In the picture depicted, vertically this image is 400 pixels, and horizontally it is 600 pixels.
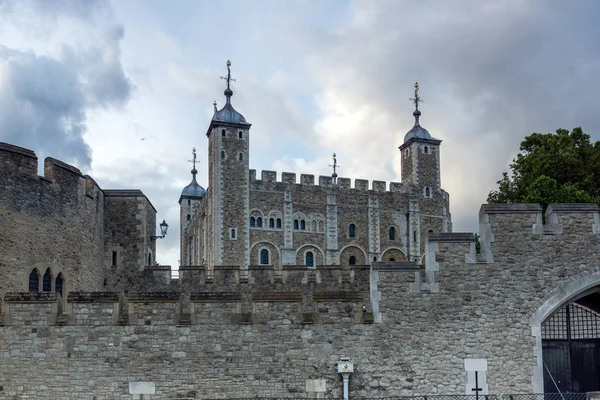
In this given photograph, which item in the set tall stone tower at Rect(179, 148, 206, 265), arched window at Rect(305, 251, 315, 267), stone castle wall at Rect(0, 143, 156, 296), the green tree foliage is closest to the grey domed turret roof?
arched window at Rect(305, 251, 315, 267)

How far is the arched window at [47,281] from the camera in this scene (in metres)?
18.3

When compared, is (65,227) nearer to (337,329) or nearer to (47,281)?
(47,281)

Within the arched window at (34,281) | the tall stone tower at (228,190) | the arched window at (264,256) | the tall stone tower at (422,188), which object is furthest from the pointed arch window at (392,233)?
the arched window at (34,281)

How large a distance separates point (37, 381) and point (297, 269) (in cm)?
821

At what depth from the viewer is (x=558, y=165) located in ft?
123

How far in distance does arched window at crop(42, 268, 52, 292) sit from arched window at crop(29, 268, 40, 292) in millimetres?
153

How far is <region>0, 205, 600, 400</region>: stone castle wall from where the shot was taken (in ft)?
49.3

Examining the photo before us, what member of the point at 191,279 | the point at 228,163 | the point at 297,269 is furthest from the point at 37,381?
the point at 228,163

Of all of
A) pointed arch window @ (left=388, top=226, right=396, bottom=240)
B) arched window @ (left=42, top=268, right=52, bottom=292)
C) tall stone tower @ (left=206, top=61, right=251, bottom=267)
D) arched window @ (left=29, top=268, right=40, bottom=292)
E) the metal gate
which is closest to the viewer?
the metal gate

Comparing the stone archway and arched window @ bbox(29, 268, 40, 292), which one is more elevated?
arched window @ bbox(29, 268, 40, 292)

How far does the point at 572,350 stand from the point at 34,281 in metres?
12.1

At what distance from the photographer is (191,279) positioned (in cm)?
2112

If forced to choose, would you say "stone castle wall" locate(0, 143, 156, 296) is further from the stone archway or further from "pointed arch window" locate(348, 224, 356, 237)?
"pointed arch window" locate(348, 224, 356, 237)

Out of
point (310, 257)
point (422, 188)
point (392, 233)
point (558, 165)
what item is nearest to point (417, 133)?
point (422, 188)
